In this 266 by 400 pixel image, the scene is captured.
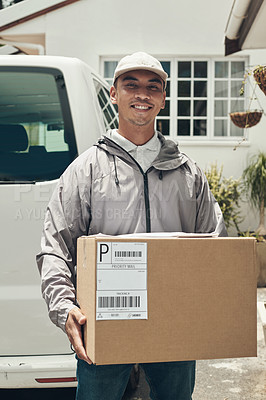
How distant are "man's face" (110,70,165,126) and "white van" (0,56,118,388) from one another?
0.86m

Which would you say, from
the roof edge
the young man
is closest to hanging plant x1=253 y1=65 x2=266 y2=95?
the young man

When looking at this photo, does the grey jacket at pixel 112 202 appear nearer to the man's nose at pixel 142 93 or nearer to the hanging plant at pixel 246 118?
the man's nose at pixel 142 93

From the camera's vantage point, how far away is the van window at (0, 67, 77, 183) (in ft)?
9.95

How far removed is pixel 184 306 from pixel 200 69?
7.55 metres

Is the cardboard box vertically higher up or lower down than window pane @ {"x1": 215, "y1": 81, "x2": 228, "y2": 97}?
lower down

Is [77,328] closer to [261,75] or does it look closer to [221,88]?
[261,75]

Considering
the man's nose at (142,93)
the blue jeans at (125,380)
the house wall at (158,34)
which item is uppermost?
the house wall at (158,34)

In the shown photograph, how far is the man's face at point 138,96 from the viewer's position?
217cm

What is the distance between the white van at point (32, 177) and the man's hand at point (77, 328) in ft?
3.54

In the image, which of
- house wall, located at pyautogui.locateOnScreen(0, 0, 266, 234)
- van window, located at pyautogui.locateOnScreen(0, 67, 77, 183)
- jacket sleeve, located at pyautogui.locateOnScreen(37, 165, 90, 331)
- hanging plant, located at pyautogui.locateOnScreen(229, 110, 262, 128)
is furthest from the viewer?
house wall, located at pyautogui.locateOnScreen(0, 0, 266, 234)

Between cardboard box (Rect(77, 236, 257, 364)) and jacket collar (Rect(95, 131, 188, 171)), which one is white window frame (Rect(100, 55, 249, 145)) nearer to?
jacket collar (Rect(95, 131, 188, 171))

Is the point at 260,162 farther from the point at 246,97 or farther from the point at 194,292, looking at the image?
the point at 194,292

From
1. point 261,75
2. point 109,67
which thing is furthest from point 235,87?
point 261,75

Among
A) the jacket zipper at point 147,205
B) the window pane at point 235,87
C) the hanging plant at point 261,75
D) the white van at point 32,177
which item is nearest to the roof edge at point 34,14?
the window pane at point 235,87
